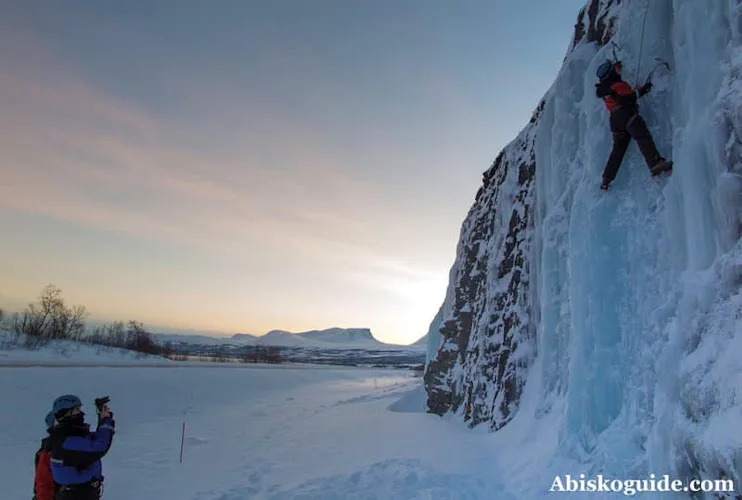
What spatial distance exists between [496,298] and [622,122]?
707cm

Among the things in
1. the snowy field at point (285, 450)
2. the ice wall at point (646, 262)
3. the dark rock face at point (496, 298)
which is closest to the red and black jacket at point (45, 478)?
the snowy field at point (285, 450)

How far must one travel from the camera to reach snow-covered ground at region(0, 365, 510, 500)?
8.10m

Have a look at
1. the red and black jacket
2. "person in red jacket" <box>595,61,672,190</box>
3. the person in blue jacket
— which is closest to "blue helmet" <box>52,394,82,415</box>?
the person in blue jacket

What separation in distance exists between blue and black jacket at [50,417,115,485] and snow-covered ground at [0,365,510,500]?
399 cm

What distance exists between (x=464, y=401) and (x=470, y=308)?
327cm

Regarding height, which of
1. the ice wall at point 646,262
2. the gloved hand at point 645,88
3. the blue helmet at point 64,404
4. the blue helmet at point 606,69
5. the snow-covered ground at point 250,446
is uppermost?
the blue helmet at point 606,69

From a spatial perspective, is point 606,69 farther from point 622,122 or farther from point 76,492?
point 76,492

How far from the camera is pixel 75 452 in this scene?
15.0 feet

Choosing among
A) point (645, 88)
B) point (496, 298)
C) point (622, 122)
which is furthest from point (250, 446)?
point (645, 88)

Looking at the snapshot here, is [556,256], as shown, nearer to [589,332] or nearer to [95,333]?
[589,332]

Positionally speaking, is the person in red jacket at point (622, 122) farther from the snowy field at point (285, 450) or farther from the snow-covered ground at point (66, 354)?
the snow-covered ground at point (66, 354)

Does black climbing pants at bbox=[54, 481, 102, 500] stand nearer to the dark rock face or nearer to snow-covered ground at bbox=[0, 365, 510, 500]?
snow-covered ground at bbox=[0, 365, 510, 500]

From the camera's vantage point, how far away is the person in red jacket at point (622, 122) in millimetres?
5836

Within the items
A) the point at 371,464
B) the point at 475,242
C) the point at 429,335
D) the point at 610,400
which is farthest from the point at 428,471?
the point at 429,335
